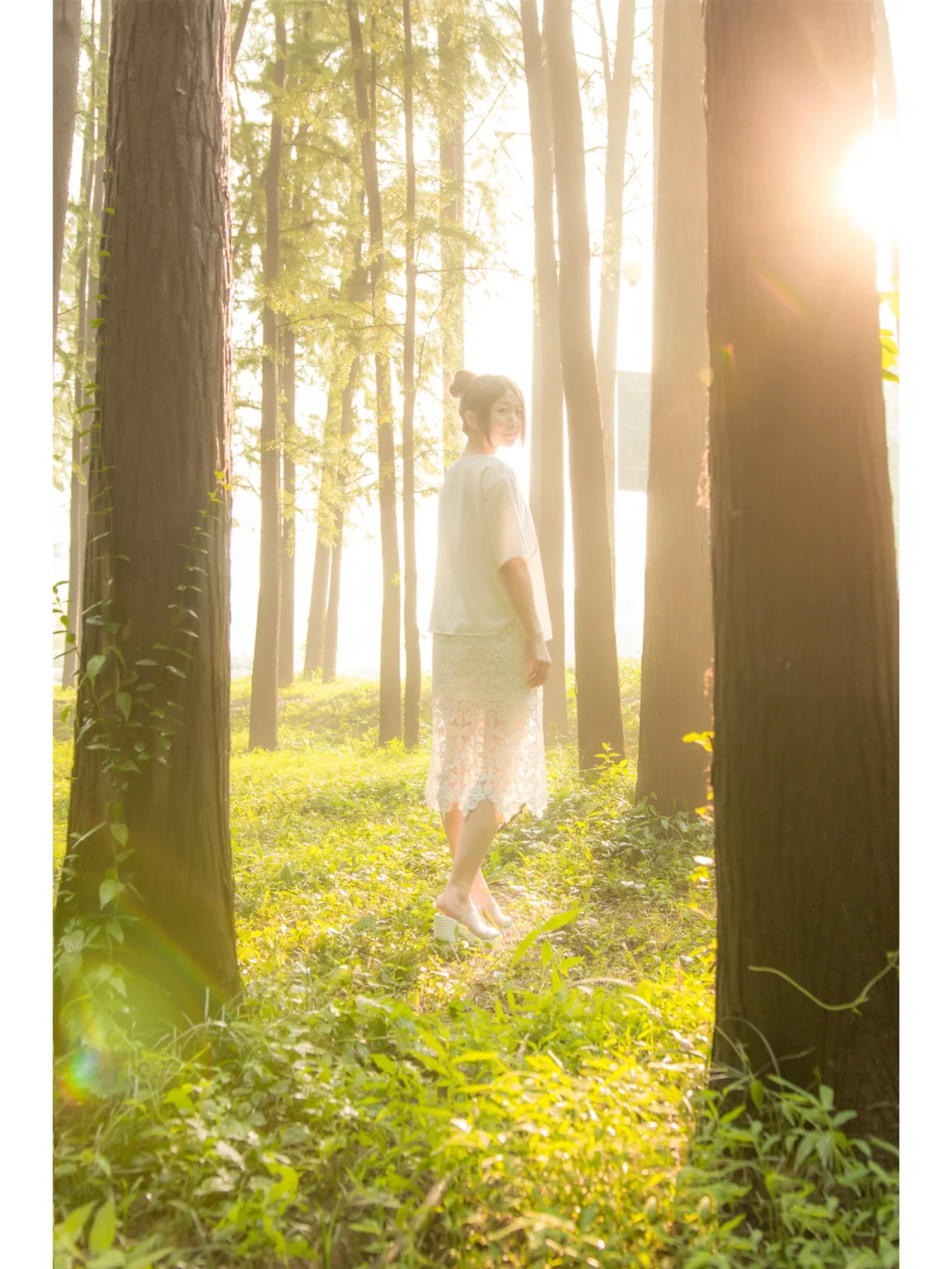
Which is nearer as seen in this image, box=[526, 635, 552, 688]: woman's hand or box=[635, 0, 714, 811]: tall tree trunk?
box=[526, 635, 552, 688]: woman's hand

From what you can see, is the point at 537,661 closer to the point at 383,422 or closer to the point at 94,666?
the point at 94,666

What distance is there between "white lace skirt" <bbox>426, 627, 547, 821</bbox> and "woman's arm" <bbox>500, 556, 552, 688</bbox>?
0.20 ft

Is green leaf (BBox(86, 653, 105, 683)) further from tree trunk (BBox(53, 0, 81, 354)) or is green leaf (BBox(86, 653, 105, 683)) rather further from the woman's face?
tree trunk (BBox(53, 0, 81, 354))

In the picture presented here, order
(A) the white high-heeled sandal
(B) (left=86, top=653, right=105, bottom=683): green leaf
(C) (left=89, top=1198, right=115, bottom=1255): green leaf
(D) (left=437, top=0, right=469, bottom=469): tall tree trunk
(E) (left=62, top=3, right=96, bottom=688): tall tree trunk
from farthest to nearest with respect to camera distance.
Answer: (E) (left=62, top=3, right=96, bottom=688): tall tree trunk → (D) (left=437, top=0, right=469, bottom=469): tall tree trunk → (A) the white high-heeled sandal → (B) (left=86, top=653, right=105, bottom=683): green leaf → (C) (left=89, top=1198, right=115, bottom=1255): green leaf

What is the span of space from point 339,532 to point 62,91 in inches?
338

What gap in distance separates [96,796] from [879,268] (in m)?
2.61

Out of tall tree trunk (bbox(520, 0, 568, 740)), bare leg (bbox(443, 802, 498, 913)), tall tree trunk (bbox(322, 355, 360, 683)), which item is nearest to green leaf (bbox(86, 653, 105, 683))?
bare leg (bbox(443, 802, 498, 913))

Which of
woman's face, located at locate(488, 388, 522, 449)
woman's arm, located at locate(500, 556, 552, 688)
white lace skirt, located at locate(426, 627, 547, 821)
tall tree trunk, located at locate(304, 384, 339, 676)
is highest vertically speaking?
tall tree trunk, located at locate(304, 384, 339, 676)

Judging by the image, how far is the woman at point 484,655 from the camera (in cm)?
368

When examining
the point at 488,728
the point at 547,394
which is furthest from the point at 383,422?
the point at 488,728

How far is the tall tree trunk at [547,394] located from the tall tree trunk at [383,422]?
1796 mm

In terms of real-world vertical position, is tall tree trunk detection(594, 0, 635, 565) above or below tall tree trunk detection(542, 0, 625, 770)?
above

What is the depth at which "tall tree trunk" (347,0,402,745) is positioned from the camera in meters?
9.87

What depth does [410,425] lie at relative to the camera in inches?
404
